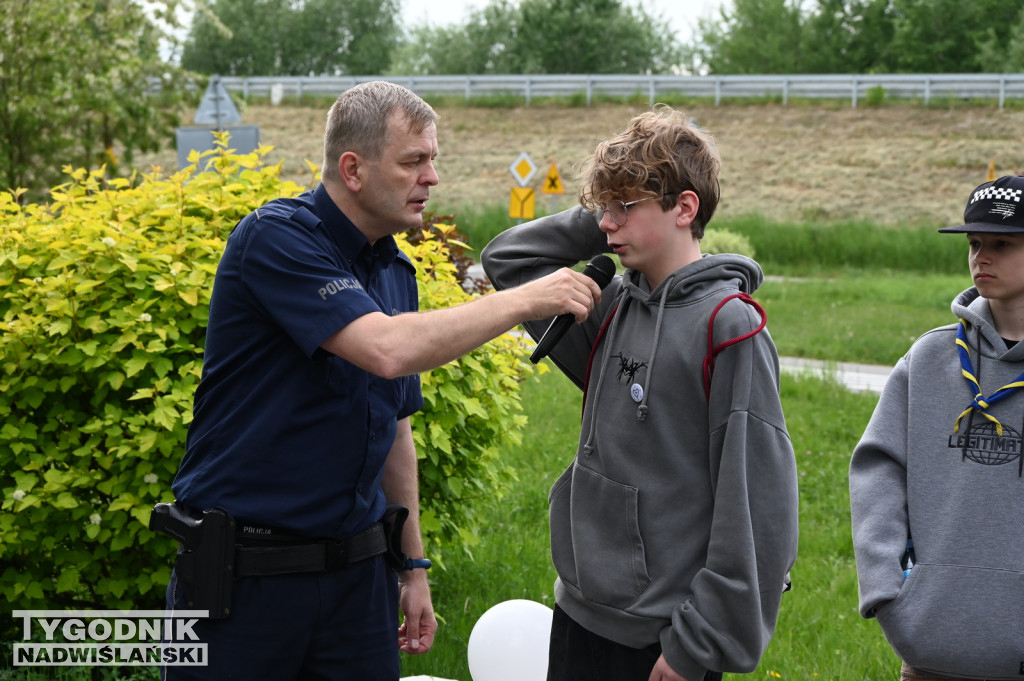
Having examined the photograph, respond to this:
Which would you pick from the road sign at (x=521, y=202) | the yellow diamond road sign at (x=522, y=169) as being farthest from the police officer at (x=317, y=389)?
the yellow diamond road sign at (x=522, y=169)

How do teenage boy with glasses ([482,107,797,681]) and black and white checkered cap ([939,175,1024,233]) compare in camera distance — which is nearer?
teenage boy with glasses ([482,107,797,681])

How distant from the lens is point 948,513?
2.84 m

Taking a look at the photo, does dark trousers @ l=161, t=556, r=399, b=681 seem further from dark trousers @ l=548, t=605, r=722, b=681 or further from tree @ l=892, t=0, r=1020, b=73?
tree @ l=892, t=0, r=1020, b=73

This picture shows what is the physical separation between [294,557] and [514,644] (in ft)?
4.90

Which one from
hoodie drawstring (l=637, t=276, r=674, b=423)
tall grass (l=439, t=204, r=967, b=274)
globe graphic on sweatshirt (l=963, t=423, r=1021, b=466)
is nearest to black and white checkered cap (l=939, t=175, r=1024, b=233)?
globe graphic on sweatshirt (l=963, t=423, r=1021, b=466)

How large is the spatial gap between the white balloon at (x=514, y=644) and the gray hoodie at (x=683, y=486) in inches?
50.3

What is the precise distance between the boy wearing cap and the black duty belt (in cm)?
140

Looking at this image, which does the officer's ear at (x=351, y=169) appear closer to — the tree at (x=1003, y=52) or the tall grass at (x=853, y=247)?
the tall grass at (x=853, y=247)

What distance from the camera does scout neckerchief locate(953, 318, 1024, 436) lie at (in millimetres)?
2832

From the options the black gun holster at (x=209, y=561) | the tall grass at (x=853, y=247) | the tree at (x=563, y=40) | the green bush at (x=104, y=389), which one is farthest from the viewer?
the tree at (x=563, y=40)

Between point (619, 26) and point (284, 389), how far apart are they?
5761 cm

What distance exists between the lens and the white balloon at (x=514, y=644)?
3.97 m

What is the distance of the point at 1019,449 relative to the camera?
2805 millimetres

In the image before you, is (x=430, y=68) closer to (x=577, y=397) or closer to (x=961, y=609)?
(x=577, y=397)
